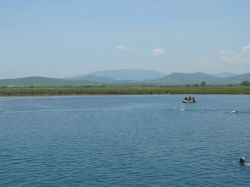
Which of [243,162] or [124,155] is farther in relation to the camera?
[124,155]

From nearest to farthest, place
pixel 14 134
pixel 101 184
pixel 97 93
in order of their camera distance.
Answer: pixel 101 184
pixel 14 134
pixel 97 93

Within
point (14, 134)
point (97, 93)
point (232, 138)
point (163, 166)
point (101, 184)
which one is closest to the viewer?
point (101, 184)

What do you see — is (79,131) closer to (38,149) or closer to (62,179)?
(38,149)

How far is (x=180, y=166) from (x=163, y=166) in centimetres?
125

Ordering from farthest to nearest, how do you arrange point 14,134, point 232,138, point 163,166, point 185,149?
point 14,134 < point 232,138 < point 185,149 < point 163,166

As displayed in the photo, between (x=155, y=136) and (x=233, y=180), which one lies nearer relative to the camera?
(x=233, y=180)

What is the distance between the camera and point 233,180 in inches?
1161

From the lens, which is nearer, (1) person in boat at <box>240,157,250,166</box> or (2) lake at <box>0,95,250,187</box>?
(2) lake at <box>0,95,250,187</box>

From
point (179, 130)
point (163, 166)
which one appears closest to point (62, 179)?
point (163, 166)

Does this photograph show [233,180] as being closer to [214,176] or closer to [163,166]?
[214,176]

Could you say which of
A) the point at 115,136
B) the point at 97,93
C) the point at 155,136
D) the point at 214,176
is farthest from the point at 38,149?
the point at 97,93

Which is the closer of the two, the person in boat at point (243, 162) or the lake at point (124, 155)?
the lake at point (124, 155)

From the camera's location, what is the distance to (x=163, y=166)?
3316 centimetres

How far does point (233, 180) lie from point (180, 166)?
4.79m
